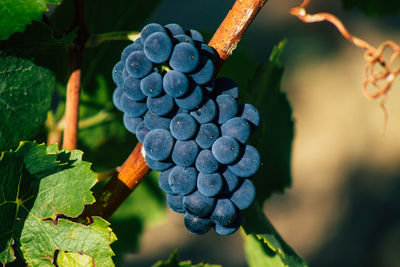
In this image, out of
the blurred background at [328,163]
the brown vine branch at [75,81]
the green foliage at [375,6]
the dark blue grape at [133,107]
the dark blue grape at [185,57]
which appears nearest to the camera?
the dark blue grape at [185,57]

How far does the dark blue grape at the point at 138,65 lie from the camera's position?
0.86m

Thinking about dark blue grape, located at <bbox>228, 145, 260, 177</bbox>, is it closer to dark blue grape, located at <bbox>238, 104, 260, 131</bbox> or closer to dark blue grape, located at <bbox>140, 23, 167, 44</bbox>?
dark blue grape, located at <bbox>238, 104, 260, 131</bbox>

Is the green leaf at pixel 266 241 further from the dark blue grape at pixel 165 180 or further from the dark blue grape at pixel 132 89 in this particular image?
the dark blue grape at pixel 132 89

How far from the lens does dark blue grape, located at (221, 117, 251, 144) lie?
0.89 meters

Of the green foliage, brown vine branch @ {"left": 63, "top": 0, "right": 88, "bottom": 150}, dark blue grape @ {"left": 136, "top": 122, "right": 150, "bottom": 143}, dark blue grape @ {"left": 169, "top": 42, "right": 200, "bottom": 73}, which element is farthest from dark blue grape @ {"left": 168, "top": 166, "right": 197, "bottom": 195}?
the green foliage

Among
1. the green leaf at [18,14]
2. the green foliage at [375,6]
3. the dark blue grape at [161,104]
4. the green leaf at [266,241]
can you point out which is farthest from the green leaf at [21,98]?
the green foliage at [375,6]

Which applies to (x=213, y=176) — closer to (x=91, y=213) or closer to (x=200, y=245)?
(x=91, y=213)

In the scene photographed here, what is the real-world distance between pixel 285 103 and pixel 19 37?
838 millimetres

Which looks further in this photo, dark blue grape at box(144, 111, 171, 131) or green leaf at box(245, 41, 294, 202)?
green leaf at box(245, 41, 294, 202)

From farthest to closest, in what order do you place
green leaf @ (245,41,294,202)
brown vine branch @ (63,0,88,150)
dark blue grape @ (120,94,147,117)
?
green leaf @ (245,41,294,202) < brown vine branch @ (63,0,88,150) < dark blue grape @ (120,94,147,117)

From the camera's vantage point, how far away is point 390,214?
379 cm

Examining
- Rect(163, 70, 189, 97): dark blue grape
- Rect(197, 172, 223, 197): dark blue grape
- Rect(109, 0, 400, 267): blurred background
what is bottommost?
Rect(109, 0, 400, 267): blurred background

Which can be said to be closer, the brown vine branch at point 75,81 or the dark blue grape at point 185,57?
the dark blue grape at point 185,57

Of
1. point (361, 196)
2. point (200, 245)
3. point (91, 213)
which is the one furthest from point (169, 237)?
point (91, 213)
